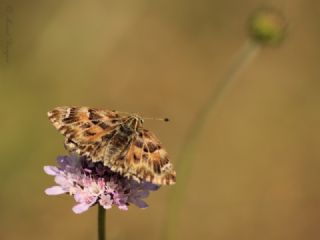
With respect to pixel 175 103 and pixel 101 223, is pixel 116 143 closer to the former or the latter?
pixel 101 223

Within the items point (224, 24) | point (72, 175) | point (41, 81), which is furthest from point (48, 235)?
point (224, 24)

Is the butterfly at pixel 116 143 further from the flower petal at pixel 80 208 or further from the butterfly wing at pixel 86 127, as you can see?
the flower petal at pixel 80 208

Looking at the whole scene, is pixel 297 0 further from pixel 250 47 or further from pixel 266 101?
pixel 250 47

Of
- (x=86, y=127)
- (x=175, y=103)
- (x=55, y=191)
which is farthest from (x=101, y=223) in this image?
(x=175, y=103)

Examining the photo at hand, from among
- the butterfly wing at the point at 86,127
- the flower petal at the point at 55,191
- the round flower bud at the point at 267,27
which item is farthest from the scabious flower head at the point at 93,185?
the round flower bud at the point at 267,27

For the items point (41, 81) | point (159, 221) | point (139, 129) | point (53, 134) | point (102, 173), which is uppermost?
point (41, 81)

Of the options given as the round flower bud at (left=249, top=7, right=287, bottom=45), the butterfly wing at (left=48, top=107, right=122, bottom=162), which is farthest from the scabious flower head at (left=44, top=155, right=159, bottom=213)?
the round flower bud at (left=249, top=7, right=287, bottom=45)
